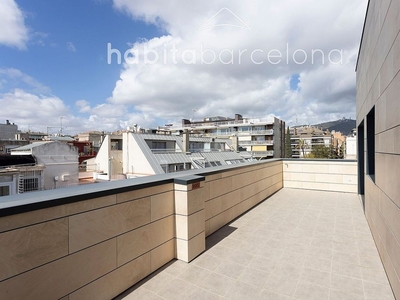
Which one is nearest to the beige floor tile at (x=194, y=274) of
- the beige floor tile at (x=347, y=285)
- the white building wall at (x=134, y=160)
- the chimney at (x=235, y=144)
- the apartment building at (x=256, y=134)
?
the beige floor tile at (x=347, y=285)

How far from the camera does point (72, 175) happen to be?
1945 cm

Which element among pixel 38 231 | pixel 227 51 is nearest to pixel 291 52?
pixel 227 51

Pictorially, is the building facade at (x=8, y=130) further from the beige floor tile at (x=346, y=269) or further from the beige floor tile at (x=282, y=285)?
the beige floor tile at (x=346, y=269)

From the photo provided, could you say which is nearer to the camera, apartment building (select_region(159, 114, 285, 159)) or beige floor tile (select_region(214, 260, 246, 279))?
beige floor tile (select_region(214, 260, 246, 279))

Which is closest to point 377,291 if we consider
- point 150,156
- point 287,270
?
point 287,270

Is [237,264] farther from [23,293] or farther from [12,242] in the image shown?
[12,242]

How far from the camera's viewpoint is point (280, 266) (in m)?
2.88

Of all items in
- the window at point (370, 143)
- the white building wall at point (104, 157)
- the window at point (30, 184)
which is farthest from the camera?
the white building wall at point (104, 157)

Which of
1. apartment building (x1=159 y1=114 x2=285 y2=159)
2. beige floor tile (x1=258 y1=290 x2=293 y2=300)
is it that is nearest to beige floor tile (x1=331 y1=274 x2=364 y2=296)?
beige floor tile (x1=258 y1=290 x2=293 y2=300)

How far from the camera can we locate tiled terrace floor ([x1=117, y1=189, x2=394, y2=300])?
234cm

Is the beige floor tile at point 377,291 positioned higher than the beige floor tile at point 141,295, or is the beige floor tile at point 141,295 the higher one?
the beige floor tile at point 141,295

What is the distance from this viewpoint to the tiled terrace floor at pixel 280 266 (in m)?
2.34

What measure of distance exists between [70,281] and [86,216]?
56cm

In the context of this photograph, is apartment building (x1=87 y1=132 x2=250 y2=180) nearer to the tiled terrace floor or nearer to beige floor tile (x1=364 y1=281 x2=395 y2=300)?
the tiled terrace floor
